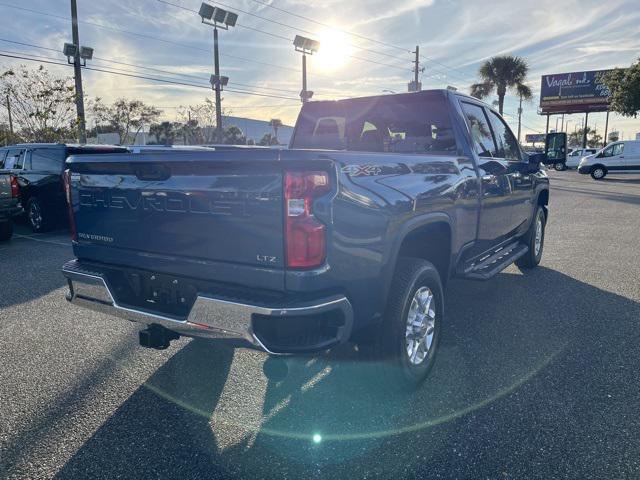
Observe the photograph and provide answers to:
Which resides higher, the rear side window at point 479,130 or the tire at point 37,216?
the rear side window at point 479,130

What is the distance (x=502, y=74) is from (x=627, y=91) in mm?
12323

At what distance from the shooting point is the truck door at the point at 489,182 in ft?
13.7

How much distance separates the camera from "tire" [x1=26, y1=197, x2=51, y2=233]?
952 cm

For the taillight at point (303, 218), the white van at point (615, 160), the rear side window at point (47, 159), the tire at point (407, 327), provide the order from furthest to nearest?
1. the white van at point (615, 160)
2. the rear side window at point (47, 159)
3. the tire at point (407, 327)
4. the taillight at point (303, 218)

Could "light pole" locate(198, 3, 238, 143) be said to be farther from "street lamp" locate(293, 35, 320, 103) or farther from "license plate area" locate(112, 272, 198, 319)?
"license plate area" locate(112, 272, 198, 319)

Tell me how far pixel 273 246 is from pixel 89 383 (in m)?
1.89

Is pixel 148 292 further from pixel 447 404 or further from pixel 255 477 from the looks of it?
pixel 447 404

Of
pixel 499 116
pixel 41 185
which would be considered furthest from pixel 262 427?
pixel 41 185

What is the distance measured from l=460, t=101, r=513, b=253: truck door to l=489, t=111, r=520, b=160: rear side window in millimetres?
197

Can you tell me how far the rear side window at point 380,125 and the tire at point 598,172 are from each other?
2594 centimetres

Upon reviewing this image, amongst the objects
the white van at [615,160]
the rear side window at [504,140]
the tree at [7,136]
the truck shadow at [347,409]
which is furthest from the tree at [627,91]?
the tree at [7,136]

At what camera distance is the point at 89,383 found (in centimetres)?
328

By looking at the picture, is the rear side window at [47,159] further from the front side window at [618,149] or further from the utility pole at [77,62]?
the front side window at [618,149]

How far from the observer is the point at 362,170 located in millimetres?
2520
